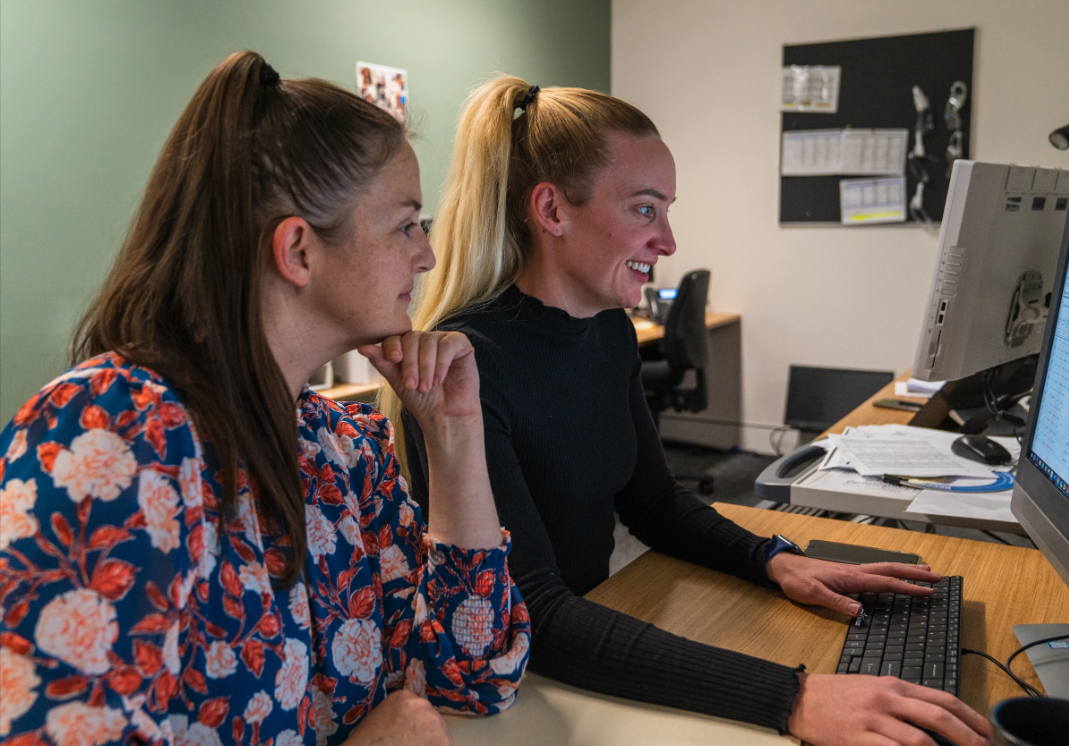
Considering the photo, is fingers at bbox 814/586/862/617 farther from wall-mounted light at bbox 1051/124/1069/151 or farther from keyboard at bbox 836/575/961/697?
wall-mounted light at bbox 1051/124/1069/151

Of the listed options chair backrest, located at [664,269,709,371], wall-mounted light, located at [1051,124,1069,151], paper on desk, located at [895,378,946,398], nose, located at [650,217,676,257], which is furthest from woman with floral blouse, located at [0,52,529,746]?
chair backrest, located at [664,269,709,371]

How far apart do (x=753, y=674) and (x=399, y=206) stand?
0.57 m

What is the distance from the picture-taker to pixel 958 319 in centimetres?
154

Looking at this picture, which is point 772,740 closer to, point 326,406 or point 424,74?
point 326,406

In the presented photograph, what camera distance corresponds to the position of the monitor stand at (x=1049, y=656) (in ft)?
2.73

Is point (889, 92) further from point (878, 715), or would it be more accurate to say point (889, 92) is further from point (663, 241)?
point (878, 715)

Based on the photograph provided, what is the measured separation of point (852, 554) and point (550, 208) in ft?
2.14

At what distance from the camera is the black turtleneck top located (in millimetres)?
856

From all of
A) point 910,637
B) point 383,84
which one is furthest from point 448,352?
point 383,84

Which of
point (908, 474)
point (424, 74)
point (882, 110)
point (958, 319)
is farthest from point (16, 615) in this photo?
point (882, 110)

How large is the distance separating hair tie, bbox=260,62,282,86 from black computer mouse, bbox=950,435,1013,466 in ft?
4.52

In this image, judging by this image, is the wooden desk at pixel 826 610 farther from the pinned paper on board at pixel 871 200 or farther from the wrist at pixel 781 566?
the pinned paper on board at pixel 871 200

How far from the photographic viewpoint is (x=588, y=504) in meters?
1.25

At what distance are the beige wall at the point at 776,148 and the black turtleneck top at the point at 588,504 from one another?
315cm
